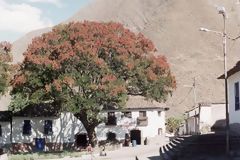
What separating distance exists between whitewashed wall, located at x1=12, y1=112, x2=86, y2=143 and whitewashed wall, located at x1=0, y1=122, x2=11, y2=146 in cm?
64

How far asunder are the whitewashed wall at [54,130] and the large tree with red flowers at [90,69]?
13.9m

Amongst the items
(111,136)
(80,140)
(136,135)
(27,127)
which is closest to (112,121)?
(111,136)

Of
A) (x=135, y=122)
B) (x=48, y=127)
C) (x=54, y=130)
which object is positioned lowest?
(x=54, y=130)

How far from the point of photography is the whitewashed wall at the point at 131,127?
65.4 m

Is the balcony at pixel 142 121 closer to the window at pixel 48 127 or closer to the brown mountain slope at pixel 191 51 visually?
the window at pixel 48 127

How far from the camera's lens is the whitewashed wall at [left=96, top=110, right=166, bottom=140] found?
65.4 meters

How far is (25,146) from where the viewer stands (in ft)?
210

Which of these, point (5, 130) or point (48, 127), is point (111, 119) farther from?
point (5, 130)

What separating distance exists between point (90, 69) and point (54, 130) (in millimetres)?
19256

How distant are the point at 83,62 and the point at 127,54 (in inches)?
170

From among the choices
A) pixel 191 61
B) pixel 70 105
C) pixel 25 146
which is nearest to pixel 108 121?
pixel 25 146

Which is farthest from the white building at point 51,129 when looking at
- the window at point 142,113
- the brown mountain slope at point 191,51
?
the brown mountain slope at point 191,51

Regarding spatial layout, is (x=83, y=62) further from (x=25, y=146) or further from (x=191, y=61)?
(x=191, y=61)

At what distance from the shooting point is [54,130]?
64625mm
